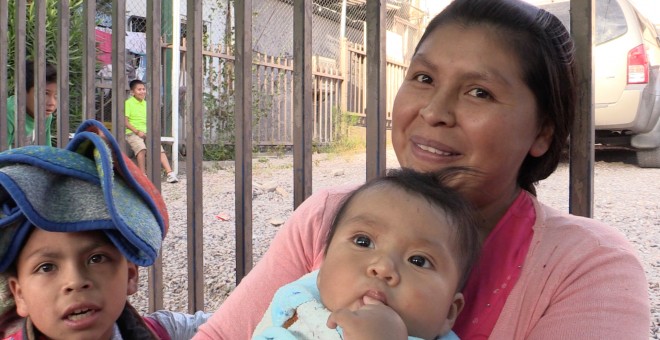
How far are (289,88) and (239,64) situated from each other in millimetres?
8806

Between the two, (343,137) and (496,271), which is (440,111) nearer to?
(496,271)

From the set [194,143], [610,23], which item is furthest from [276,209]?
[610,23]

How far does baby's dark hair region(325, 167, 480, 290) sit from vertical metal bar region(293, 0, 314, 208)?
26.8 inches

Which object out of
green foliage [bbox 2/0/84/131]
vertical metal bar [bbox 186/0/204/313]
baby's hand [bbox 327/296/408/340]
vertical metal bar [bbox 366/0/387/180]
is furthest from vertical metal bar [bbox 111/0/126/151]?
green foliage [bbox 2/0/84/131]

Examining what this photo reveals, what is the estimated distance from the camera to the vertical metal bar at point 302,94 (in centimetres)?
212

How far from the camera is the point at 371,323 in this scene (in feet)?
3.76

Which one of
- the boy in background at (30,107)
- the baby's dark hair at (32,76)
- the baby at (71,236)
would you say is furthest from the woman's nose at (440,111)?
the baby's dark hair at (32,76)

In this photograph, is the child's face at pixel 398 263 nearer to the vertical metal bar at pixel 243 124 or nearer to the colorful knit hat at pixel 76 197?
the colorful knit hat at pixel 76 197

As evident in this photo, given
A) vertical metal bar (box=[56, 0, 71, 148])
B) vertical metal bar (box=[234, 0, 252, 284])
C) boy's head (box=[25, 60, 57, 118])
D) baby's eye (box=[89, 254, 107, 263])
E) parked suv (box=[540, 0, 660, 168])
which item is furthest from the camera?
parked suv (box=[540, 0, 660, 168])

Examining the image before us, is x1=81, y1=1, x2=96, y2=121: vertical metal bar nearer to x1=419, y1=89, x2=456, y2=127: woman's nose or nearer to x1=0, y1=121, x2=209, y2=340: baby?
x1=0, y1=121, x2=209, y2=340: baby

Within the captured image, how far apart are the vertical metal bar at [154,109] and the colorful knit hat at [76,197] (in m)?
0.85

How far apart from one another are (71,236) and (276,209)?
448cm

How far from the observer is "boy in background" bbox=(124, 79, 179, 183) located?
28.6 ft

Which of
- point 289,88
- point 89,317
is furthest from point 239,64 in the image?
point 289,88
